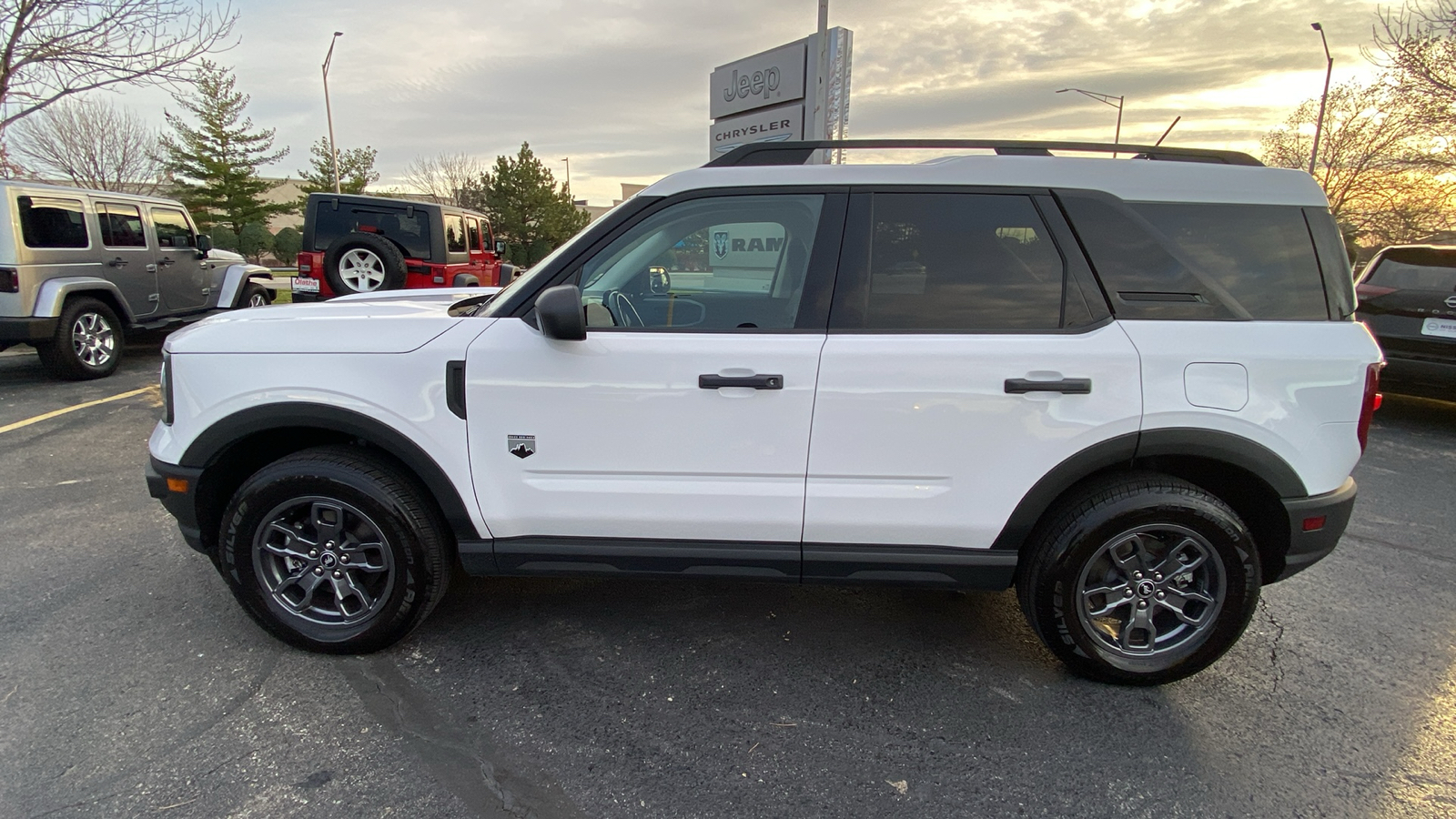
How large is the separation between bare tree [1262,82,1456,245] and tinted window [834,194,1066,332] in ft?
67.9

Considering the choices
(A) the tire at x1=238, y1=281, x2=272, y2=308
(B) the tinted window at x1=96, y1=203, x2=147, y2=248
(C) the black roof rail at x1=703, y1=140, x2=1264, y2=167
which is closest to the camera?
(C) the black roof rail at x1=703, y1=140, x2=1264, y2=167

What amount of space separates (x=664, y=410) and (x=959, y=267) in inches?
45.1

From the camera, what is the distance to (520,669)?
108 inches

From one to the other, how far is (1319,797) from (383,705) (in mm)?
2987

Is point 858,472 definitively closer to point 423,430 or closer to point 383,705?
point 423,430

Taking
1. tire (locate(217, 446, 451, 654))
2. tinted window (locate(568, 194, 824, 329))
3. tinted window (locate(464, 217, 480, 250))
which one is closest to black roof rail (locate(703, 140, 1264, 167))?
tinted window (locate(568, 194, 824, 329))

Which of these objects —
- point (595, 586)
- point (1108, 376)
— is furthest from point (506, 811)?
point (1108, 376)

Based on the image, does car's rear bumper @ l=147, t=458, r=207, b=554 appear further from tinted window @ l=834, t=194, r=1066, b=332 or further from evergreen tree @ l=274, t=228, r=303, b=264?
evergreen tree @ l=274, t=228, r=303, b=264

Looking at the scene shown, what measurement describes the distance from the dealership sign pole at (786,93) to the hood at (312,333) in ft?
22.7

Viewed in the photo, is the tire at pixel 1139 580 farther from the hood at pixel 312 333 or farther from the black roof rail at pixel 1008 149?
the hood at pixel 312 333

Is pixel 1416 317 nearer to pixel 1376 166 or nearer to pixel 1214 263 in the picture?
pixel 1214 263

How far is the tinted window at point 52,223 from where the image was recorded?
725 cm

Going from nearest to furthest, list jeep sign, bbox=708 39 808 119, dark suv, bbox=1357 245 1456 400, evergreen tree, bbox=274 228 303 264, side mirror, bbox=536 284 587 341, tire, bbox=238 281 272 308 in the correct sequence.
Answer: side mirror, bbox=536 284 587 341, dark suv, bbox=1357 245 1456 400, jeep sign, bbox=708 39 808 119, tire, bbox=238 281 272 308, evergreen tree, bbox=274 228 303 264

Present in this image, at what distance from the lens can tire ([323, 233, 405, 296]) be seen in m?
10.0
